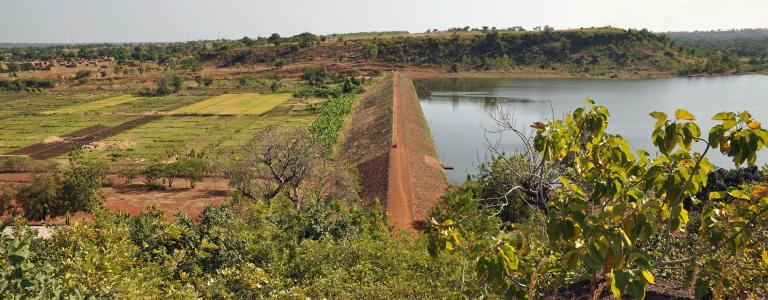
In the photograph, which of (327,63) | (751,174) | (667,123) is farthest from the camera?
(327,63)

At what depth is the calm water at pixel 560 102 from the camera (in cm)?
4400

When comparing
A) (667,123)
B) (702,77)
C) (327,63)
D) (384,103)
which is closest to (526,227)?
(667,123)

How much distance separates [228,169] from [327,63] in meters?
104

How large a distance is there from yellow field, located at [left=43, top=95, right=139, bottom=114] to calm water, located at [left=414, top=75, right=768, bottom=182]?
4866 centimetres

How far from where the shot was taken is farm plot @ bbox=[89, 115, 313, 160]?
45500 mm

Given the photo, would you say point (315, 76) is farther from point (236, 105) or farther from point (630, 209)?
point (630, 209)

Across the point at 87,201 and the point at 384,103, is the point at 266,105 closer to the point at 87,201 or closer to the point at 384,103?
the point at 384,103

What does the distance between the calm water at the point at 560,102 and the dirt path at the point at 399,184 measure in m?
4.09

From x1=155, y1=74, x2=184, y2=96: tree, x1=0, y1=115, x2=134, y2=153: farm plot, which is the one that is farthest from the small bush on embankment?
x1=155, y1=74, x2=184, y2=96: tree

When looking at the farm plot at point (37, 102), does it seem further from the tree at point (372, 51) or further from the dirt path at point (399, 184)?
the tree at point (372, 51)

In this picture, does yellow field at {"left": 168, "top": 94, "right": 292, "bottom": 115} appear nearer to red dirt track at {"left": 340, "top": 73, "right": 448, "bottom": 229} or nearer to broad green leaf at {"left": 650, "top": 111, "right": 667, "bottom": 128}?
red dirt track at {"left": 340, "top": 73, "right": 448, "bottom": 229}

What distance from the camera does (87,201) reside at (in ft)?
89.6

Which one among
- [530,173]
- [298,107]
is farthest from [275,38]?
[530,173]

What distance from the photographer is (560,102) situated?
68500mm
